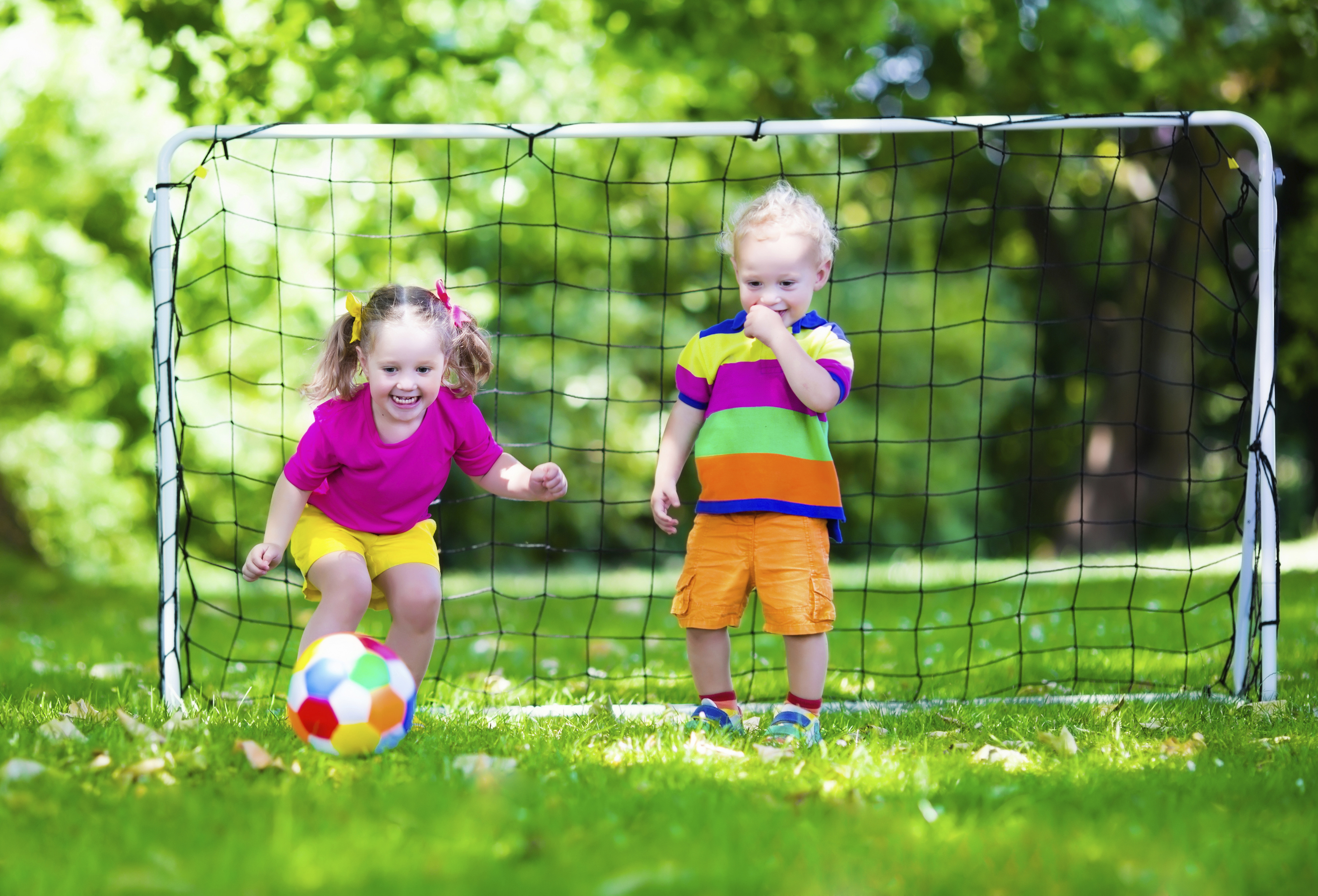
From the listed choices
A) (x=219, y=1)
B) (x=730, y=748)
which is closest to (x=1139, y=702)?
(x=730, y=748)

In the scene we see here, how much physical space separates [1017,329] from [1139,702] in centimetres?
1315

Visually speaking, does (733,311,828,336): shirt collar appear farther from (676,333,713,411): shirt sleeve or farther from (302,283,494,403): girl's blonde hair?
(302,283,494,403): girl's blonde hair

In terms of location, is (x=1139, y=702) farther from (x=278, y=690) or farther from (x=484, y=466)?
(x=278, y=690)

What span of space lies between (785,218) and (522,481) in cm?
109

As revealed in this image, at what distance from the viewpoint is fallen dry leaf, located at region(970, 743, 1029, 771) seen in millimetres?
2887

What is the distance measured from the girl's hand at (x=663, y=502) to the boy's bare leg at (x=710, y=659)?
A: 0.33m

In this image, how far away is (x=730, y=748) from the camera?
298 cm

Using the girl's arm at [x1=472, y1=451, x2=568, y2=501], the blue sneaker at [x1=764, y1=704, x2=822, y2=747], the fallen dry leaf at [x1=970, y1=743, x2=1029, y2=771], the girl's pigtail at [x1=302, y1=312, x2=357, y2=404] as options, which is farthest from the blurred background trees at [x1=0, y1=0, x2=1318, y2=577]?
the fallen dry leaf at [x1=970, y1=743, x2=1029, y2=771]

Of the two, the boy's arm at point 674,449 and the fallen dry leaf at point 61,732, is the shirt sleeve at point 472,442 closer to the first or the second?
the boy's arm at point 674,449

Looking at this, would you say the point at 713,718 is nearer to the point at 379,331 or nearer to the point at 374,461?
the point at 374,461

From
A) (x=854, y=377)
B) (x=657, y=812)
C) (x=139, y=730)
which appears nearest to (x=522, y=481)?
(x=139, y=730)

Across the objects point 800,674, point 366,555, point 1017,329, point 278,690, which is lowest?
point 278,690

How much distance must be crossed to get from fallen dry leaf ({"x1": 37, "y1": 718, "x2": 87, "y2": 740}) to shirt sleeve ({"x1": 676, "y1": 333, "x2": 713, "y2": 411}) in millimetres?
1832

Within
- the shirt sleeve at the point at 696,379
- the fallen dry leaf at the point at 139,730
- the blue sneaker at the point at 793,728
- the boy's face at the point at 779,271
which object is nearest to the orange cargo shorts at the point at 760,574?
the blue sneaker at the point at 793,728
